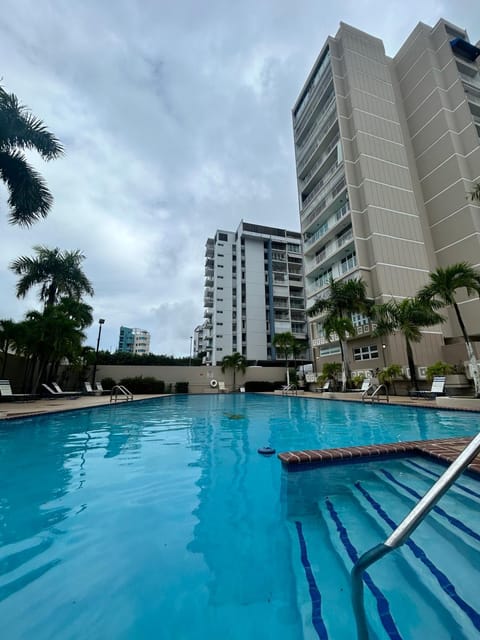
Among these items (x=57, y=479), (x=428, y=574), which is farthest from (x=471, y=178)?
(x=57, y=479)

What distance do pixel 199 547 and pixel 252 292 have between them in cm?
4321

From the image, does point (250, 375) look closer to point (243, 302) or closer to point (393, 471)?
point (243, 302)

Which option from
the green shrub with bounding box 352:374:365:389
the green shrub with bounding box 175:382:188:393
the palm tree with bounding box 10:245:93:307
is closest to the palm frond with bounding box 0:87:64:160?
the palm tree with bounding box 10:245:93:307

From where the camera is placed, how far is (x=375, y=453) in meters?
3.58

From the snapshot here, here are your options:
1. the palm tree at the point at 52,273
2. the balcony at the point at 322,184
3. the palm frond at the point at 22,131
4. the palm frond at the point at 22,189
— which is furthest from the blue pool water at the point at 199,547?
the balcony at the point at 322,184

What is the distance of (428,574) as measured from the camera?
5.84ft

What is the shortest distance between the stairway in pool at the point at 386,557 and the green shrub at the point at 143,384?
25299 mm

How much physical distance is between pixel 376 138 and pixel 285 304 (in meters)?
25.3

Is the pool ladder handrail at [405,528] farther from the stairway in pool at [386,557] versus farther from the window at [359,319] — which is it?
the window at [359,319]

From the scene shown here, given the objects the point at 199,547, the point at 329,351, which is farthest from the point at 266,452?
the point at 329,351

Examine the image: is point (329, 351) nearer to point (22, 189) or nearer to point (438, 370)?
point (438, 370)

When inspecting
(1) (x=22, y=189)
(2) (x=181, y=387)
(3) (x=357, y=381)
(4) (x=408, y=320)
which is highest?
(1) (x=22, y=189)

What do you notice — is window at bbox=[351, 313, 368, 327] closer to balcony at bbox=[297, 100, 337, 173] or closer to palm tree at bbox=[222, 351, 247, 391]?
palm tree at bbox=[222, 351, 247, 391]

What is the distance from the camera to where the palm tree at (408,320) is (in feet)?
53.0
